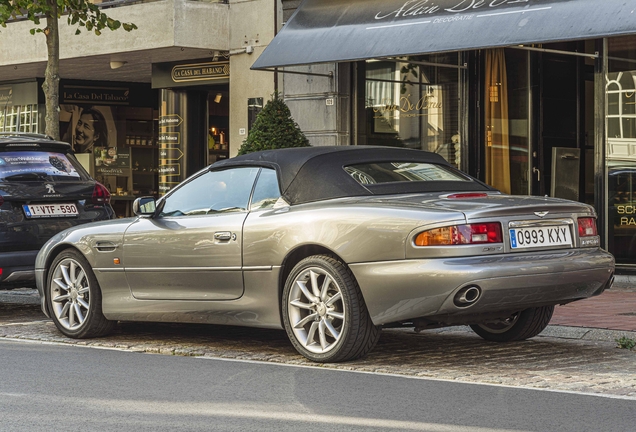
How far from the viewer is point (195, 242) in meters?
7.91

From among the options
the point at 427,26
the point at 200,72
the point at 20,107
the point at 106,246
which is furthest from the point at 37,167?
the point at 20,107

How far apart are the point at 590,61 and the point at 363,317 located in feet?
30.3

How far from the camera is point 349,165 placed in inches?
305

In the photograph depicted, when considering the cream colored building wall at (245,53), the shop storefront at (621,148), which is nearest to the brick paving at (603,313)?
the shop storefront at (621,148)

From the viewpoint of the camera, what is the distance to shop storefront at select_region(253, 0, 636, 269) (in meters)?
13.6

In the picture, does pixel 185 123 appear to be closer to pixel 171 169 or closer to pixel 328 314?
pixel 171 169

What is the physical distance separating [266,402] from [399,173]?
247cm

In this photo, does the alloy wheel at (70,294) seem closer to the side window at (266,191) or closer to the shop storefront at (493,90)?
the side window at (266,191)

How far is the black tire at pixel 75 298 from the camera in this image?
28.6 ft

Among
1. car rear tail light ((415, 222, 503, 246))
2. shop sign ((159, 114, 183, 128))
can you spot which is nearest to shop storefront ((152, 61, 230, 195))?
shop sign ((159, 114, 183, 128))

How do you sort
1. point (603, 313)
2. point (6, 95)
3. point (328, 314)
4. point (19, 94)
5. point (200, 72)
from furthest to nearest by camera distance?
point (6, 95), point (19, 94), point (200, 72), point (603, 313), point (328, 314)

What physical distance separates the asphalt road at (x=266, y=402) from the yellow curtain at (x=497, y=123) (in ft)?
29.1

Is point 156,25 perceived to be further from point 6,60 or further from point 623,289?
point 623,289

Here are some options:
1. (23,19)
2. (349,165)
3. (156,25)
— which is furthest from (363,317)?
(23,19)
